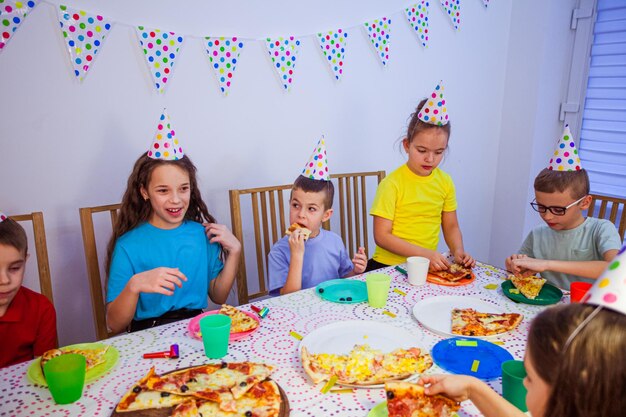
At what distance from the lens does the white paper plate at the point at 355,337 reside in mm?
1182

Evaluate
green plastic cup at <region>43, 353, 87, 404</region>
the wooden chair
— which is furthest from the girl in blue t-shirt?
green plastic cup at <region>43, 353, 87, 404</region>

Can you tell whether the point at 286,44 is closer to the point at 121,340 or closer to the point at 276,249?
the point at 276,249

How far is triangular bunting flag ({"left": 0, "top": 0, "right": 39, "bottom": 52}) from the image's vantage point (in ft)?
5.73

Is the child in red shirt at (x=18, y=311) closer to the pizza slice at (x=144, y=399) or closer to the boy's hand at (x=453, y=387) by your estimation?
the pizza slice at (x=144, y=399)

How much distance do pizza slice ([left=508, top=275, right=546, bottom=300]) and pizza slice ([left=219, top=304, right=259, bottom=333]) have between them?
0.90m

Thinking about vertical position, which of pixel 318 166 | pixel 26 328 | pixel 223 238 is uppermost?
pixel 318 166

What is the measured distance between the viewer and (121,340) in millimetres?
1237

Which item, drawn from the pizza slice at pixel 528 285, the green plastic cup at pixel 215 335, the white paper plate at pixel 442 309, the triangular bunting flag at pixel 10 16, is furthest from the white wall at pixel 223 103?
the pizza slice at pixel 528 285

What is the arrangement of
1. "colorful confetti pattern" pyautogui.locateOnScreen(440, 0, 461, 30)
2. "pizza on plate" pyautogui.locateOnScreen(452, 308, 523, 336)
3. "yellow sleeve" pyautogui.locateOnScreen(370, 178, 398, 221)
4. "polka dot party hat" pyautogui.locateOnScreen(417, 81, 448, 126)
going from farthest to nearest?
"colorful confetti pattern" pyautogui.locateOnScreen(440, 0, 461, 30) < "yellow sleeve" pyautogui.locateOnScreen(370, 178, 398, 221) < "polka dot party hat" pyautogui.locateOnScreen(417, 81, 448, 126) < "pizza on plate" pyautogui.locateOnScreen(452, 308, 523, 336)

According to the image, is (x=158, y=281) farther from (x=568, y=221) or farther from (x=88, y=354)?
(x=568, y=221)

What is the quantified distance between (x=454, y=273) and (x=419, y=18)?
6.25 feet

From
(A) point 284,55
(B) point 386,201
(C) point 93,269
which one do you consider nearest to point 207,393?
(C) point 93,269

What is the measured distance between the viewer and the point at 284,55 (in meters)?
2.41

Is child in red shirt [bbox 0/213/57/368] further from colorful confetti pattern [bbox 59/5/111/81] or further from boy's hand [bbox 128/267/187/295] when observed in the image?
colorful confetti pattern [bbox 59/5/111/81]
